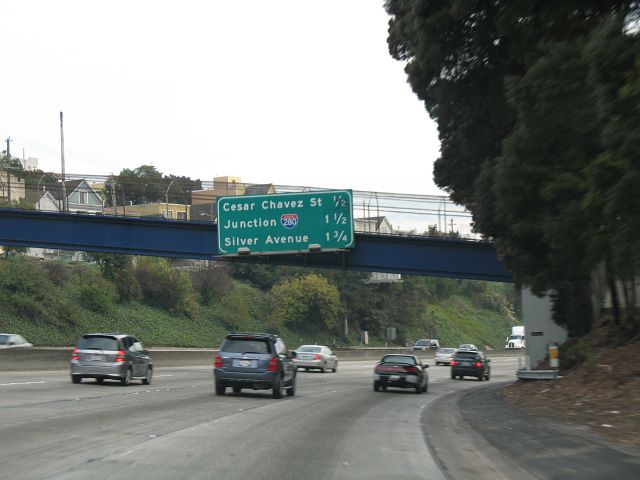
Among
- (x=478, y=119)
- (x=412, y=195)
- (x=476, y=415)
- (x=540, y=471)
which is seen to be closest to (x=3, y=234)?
(x=412, y=195)

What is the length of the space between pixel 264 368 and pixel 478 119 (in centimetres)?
1048

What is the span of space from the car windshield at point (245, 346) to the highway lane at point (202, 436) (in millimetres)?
1362

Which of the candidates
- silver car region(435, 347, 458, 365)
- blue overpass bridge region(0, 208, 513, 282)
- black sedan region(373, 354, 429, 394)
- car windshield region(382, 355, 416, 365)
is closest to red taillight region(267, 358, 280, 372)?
black sedan region(373, 354, 429, 394)

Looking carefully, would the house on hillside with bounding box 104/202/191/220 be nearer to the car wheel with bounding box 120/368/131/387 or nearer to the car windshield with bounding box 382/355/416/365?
the car windshield with bounding box 382/355/416/365

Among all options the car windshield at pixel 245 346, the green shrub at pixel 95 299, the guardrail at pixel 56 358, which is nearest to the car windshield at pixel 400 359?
the car windshield at pixel 245 346

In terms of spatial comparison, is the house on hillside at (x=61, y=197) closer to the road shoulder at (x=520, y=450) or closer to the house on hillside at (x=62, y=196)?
the house on hillside at (x=62, y=196)

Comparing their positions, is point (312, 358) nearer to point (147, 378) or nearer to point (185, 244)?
point (185, 244)

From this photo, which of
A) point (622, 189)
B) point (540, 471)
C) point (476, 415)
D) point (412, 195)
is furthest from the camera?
point (412, 195)

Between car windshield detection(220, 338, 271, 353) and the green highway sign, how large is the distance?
1329 cm

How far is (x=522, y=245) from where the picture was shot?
24750 mm

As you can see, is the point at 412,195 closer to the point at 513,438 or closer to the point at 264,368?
the point at 264,368

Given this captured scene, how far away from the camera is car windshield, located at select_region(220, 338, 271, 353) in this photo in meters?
23.3

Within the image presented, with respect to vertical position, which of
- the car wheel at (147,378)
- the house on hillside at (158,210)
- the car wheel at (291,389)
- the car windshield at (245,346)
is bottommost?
the car wheel at (291,389)

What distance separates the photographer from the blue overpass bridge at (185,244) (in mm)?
36125
